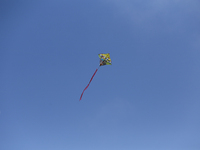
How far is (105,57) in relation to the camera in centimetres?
2159
